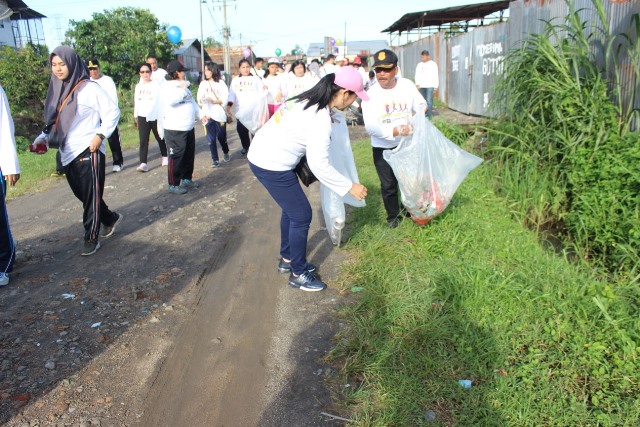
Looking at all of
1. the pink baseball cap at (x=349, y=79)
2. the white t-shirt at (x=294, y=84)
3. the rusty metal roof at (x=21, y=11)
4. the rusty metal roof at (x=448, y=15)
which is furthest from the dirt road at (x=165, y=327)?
the rusty metal roof at (x=21, y=11)

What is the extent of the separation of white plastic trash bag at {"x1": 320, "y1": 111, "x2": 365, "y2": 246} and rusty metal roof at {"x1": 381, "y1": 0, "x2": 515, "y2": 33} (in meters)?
13.1

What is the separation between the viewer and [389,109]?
14.8ft

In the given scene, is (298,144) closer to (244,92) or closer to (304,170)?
(304,170)

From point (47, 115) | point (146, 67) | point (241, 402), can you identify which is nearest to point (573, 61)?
point (241, 402)

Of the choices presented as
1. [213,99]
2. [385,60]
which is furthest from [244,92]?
[385,60]

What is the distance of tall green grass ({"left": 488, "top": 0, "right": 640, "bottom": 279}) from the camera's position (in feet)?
13.7

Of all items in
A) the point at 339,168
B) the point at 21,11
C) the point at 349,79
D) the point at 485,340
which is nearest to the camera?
the point at 485,340

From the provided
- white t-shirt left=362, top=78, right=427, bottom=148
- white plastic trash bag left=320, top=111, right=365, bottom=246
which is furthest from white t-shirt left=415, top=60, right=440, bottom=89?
white plastic trash bag left=320, top=111, right=365, bottom=246

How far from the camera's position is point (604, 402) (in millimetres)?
2467

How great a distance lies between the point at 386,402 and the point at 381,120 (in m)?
2.68

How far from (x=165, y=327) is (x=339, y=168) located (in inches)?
73.6

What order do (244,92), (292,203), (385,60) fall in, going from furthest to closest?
(244,92) → (385,60) → (292,203)

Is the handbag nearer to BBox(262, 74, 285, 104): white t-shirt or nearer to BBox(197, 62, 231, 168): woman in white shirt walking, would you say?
BBox(197, 62, 231, 168): woman in white shirt walking

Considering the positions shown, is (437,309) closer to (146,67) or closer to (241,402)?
(241,402)
